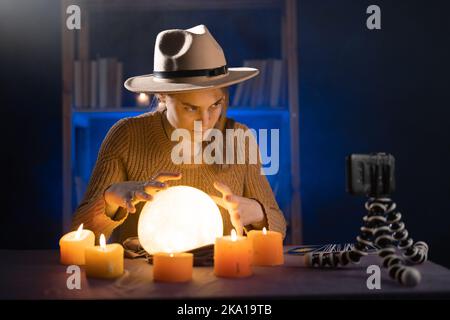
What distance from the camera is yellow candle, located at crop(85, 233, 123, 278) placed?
132 centimetres

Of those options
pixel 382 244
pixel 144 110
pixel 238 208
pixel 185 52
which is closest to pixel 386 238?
pixel 382 244

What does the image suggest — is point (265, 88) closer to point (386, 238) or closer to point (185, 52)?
point (185, 52)

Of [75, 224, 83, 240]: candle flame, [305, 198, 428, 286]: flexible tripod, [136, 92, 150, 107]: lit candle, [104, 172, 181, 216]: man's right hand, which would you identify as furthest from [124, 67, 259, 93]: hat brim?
[136, 92, 150, 107]: lit candle

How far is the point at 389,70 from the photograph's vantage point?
3.27 metres

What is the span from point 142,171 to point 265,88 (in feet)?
5.12

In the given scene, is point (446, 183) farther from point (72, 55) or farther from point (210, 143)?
point (72, 55)

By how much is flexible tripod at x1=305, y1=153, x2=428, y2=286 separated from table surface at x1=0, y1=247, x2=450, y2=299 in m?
0.03

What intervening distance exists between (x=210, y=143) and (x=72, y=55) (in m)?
1.72

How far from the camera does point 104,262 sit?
51.9 inches

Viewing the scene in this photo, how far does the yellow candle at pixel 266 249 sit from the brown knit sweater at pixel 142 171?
21cm

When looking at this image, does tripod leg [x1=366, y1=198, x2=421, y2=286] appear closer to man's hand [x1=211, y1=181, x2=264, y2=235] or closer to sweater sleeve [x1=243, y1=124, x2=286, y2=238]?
man's hand [x1=211, y1=181, x2=264, y2=235]

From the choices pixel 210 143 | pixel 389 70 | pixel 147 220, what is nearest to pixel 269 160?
pixel 389 70
